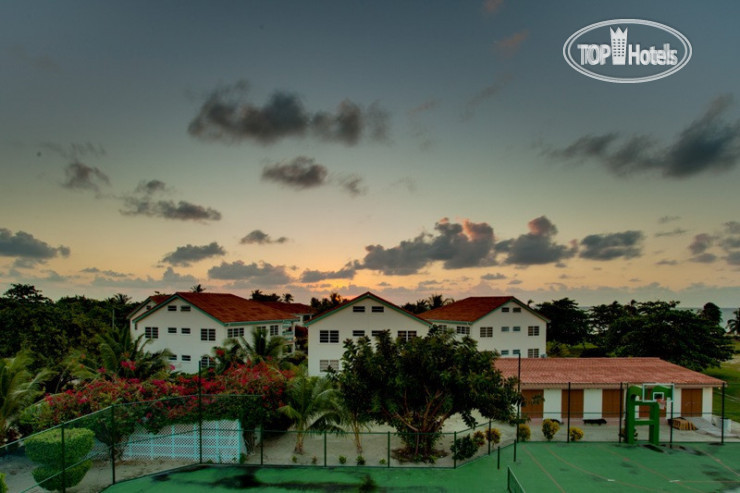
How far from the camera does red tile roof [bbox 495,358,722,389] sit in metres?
25.2

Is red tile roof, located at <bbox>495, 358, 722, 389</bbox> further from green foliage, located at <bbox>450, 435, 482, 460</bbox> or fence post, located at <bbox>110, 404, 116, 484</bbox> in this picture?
fence post, located at <bbox>110, 404, 116, 484</bbox>

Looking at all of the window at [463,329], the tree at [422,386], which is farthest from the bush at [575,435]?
the window at [463,329]

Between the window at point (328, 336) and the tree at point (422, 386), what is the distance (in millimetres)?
15208

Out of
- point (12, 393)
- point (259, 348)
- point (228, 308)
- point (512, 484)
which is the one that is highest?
point (228, 308)

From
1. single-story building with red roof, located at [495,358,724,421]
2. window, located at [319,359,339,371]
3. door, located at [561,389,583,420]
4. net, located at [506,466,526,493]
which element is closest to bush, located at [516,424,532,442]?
single-story building with red roof, located at [495,358,724,421]

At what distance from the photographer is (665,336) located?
130 ft

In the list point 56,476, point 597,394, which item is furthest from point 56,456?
point 597,394

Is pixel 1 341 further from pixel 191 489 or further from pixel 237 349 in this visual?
pixel 191 489

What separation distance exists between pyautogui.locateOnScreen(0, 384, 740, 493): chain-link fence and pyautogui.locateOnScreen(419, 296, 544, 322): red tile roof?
703 inches

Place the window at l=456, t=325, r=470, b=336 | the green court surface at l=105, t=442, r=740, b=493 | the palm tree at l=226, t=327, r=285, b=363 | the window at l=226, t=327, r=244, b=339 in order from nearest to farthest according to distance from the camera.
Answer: the green court surface at l=105, t=442, r=740, b=493, the palm tree at l=226, t=327, r=285, b=363, the window at l=226, t=327, r=244, b=339, the window at l=456, t=325, r=470, b=336

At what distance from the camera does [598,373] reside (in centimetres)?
2730

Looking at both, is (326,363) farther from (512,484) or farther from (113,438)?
(512,484)

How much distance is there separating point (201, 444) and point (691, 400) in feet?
85.8

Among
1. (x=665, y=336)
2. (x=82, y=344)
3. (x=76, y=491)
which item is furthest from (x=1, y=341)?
(x=665, y=336)
